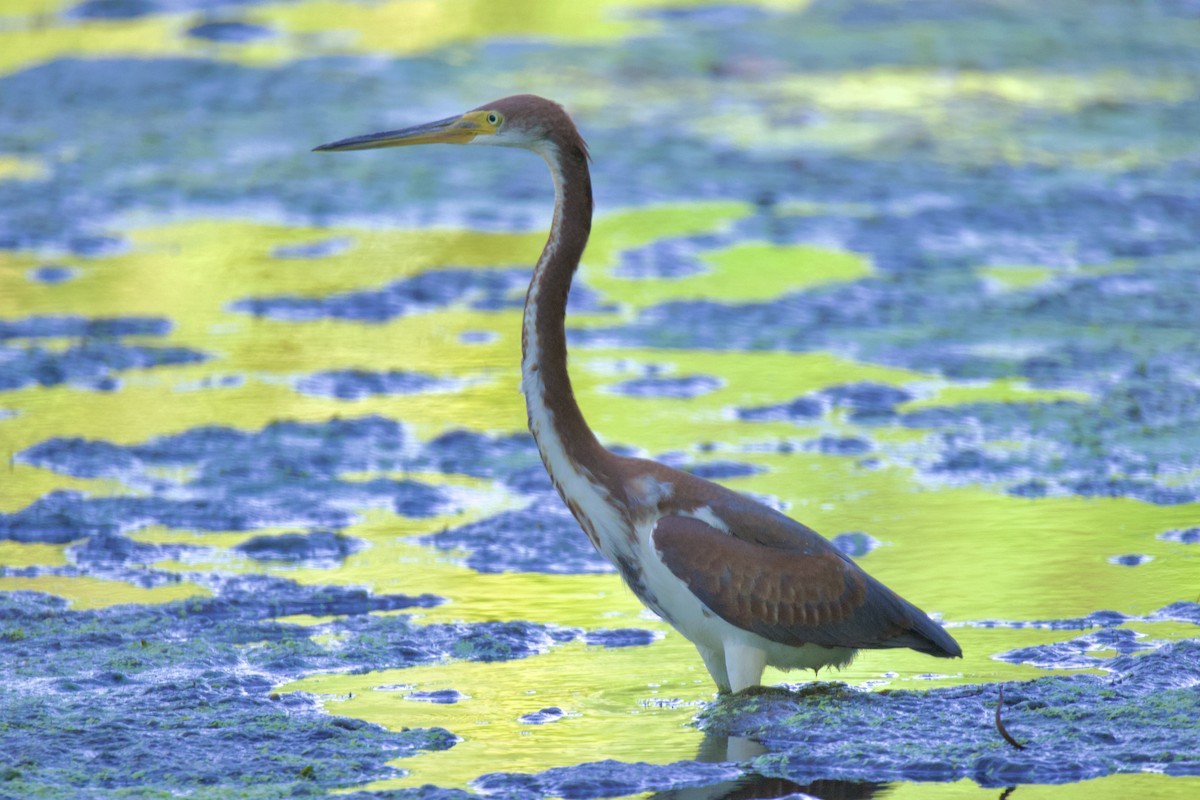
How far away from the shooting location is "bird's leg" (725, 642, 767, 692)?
5137 mm

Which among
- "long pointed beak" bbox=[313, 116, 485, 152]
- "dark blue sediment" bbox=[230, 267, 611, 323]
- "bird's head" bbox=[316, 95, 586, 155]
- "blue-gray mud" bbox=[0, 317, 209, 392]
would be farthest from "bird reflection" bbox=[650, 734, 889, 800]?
"dark blue sediment" bbox=[230, 267, 611, 323]

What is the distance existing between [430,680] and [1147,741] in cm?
195

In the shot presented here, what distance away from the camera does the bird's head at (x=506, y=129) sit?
5297 mm

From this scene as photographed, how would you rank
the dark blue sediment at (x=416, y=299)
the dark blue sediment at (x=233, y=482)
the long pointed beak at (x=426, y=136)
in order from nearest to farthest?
the long pointed beak at (x=426, y=136)
the dark blue sediment at (x=233, y=482)
the dark blue sediment at (x=416, y=299)

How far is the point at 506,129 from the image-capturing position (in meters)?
5.38

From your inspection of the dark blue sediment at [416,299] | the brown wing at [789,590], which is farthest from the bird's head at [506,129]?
the dark blue sediment at [416,299]

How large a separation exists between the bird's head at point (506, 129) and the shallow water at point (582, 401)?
1.46 metres

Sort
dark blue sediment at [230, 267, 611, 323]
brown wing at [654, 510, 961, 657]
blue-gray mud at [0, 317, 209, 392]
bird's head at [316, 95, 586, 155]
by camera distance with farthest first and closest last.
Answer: dark blue sediment at [230, 267, 611, 323] < blue-gray mud at [0, 317, 209, 392] < bird's head at [316, 95, 586, 155] < brown wing at [654, 510, 961, 657]

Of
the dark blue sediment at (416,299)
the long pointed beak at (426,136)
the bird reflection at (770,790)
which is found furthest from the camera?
→ the dark blue sediment at (416,299)

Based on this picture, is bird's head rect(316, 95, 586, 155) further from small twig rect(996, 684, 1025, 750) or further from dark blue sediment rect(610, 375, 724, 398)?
dark blue sediment rect(610, 375, 724, 398)

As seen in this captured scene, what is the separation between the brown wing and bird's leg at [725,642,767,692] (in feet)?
0.25

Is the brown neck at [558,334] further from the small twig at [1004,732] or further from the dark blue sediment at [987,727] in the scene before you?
the small twig at [1004,732]

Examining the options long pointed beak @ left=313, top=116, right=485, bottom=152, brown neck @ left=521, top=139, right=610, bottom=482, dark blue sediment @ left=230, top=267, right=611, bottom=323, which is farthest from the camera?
dark blue sediment @ left=230, top=267, right=611, bottom=323

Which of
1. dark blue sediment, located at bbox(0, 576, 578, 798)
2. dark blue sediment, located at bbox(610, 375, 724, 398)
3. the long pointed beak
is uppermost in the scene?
the long pointed beak
